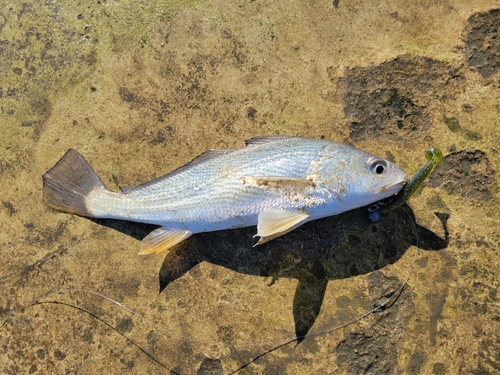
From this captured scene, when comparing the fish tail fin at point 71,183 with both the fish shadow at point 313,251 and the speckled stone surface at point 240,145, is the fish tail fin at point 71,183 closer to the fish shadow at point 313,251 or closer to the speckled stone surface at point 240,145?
the speckled stone surface at point 240,145

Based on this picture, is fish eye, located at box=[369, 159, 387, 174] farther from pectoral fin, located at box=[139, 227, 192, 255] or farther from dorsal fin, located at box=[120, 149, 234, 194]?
pectoral fin, located at box=[139, 227, 192, 255]

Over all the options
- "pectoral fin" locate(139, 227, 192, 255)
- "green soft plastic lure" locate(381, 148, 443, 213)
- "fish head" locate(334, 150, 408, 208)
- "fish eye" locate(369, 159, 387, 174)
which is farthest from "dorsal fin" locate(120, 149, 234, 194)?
"green soft plastic lure" locate(381, 148, 443, 213)

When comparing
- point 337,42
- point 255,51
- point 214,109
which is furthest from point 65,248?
point 337,42

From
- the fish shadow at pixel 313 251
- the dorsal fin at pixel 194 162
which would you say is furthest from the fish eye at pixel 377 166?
the dorsal fin at pixel 194 162

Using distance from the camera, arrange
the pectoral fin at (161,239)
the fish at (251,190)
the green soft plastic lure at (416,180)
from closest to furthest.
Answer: the green soft plastic lure at (416,180)
the fish at (251,190)
the pectoral fin at (161,239)

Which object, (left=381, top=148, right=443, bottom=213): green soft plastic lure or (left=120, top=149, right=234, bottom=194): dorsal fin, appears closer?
(left=381, top=148, right=443, bottom=213): green soft plastic lure

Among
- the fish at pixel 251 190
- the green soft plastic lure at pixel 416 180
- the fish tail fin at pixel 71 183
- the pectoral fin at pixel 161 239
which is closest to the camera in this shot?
the green soft plastic lure at pixel 416 180
